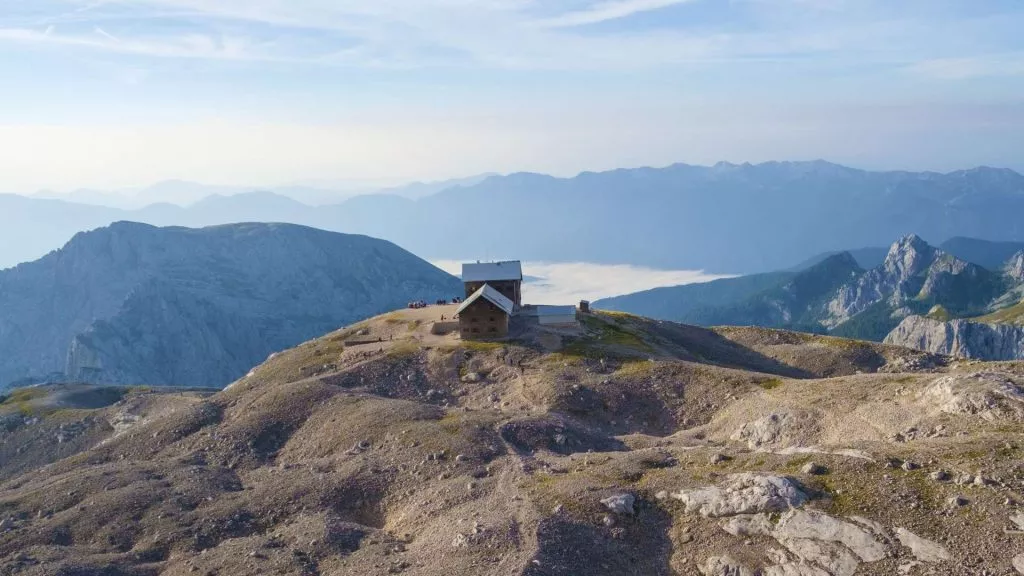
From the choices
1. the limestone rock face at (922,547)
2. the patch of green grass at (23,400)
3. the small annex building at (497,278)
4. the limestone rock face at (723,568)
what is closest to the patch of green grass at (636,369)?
the small annex building at (497,278)

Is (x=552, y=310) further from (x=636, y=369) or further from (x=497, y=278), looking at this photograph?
(x=636, y=369)

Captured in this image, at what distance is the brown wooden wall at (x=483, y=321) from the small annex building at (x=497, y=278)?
9932 mm

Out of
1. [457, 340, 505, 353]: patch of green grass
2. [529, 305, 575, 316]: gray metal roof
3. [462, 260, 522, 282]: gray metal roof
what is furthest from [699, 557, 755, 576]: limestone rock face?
[462, 260, 522, 282]: gray metal roof

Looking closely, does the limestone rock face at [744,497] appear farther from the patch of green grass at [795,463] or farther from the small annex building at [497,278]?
the small annex building at [497,278]

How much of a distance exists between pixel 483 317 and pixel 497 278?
12.7 metres

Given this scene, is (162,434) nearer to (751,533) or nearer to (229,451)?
(229,451)

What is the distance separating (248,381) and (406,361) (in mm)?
17216

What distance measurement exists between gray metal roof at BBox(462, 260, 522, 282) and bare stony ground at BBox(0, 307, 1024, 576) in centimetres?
1439

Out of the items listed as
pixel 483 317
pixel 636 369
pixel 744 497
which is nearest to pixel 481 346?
pixel 483 317

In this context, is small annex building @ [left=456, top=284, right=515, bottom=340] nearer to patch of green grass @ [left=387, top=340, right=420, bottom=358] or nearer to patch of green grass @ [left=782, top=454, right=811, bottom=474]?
patch of green grass @ [left=387, top=340, right=420, bottom=358]

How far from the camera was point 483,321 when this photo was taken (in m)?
82.9

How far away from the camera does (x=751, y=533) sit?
37844 mm

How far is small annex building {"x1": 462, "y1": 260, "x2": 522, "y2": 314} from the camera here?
9462 centimetres

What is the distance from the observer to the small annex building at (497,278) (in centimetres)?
9462
